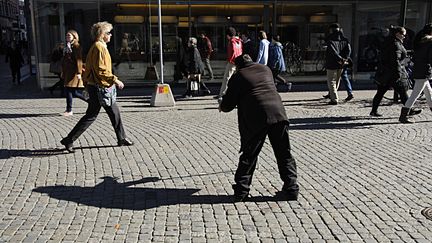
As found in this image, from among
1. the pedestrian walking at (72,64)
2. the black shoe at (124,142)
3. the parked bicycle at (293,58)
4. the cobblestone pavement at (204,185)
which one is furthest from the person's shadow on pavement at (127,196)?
the parked bicycle at (293,58)

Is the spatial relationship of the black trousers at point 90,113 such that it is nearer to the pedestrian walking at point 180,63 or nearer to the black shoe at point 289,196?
the black shoe at point 289,196

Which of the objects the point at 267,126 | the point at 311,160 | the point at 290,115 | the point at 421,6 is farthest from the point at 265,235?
the point at 421,6

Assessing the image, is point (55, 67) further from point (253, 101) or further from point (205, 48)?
point (253, 101)

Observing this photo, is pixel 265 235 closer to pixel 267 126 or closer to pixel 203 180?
pixel 267 126

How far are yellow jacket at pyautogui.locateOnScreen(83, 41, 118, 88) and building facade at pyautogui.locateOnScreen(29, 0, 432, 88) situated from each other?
862 centimetres

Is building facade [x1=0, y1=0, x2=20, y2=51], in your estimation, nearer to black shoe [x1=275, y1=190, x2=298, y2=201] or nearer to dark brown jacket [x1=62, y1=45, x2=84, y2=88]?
dark brown jacket [x1=62, y1=45, x2=84, y2=88]

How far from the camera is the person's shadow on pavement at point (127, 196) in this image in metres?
4.76

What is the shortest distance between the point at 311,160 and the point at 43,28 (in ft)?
37.3

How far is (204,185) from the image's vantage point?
17.3 ft

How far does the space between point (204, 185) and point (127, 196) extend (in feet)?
3.00

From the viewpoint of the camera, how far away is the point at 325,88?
14.9 m

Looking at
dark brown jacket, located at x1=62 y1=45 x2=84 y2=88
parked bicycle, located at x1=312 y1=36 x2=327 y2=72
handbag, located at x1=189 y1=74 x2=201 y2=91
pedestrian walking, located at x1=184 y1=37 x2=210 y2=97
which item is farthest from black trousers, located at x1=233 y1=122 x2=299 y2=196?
parked bicycle, located at x1=312 y1=36 x2=327 y2=72

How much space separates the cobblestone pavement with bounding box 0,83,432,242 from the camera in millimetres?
4105

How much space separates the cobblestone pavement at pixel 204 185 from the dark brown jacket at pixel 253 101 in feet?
2.77
